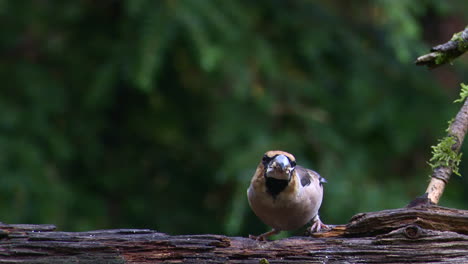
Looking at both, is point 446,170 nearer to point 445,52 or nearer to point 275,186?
point 445,52

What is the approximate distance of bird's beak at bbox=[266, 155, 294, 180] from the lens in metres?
3.32


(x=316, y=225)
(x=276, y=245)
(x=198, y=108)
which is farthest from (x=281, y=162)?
(x=198, y=108)

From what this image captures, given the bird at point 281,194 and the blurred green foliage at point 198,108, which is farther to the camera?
the blurred green foliage at point 198,108

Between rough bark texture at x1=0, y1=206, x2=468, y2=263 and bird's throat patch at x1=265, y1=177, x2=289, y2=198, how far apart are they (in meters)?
0.50

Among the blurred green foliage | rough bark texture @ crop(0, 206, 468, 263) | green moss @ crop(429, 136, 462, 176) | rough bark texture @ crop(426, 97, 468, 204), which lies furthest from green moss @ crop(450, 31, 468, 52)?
the blurred green foliage

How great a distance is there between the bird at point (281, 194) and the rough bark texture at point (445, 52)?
79 centimetres

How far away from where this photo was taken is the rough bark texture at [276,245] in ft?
8.98

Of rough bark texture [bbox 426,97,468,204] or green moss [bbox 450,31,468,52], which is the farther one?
green moss [bbox 450,31,468,52]

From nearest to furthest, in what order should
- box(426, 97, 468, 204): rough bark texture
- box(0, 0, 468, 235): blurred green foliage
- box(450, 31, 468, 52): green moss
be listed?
box(426, 97, 468, 204): rough bark texture < box(450, 31, 468, 52): green moss < box(0, 0, 468, 235): blurred green foliage

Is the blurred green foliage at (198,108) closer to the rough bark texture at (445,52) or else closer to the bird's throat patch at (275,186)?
the bird's throat patch at (275,186)

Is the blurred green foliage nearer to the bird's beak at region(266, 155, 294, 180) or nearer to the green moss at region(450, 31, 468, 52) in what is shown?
the bird's beak at region(266, 155, 294, 180)

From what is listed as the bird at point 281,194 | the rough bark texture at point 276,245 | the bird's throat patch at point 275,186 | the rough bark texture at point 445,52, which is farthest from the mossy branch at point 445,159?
the bird's throat patch at point 275,186

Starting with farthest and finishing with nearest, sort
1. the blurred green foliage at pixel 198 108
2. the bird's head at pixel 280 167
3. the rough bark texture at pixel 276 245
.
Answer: the blurred green foliage at pixel 198 108 → the bird's head at pixel 280 167 → the rough bark texture at pixel 276 245

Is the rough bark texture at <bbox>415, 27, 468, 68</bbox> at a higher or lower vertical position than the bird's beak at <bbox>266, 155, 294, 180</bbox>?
higher
